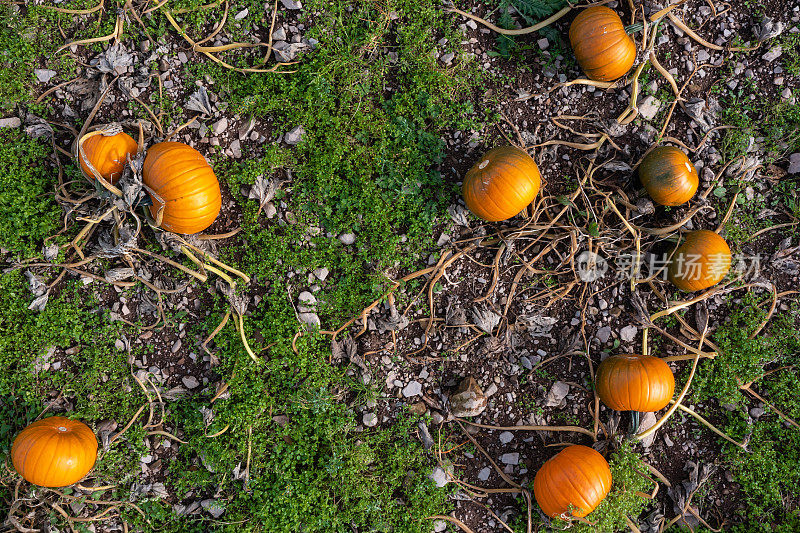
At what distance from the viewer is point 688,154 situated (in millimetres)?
4012

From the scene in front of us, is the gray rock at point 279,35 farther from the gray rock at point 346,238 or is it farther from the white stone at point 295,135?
the gray rock at point 346,238

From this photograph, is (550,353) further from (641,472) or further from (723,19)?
(723,19)

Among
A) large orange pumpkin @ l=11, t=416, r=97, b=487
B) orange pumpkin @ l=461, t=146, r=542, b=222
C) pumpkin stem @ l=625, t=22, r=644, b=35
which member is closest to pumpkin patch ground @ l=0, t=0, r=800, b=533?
pumpkin stem @ l=625, t=22, r=644, b=35

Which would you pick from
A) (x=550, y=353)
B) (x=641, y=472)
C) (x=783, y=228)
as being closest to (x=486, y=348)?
(x=550, y=353)

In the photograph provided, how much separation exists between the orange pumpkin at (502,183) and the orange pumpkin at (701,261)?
1181 mm

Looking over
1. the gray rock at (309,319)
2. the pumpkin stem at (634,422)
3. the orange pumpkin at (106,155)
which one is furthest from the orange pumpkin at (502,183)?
the orange pumpkin at (106,155)

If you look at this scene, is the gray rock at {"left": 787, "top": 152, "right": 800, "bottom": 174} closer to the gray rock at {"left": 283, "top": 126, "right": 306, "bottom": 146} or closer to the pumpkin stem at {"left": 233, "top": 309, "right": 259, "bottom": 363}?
the gray rock at {"left": 283, "top": 126, "right": 306, "bottom": 146}

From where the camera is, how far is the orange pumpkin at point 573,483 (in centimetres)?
345

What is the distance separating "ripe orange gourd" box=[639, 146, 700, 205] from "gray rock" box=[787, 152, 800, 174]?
912mm

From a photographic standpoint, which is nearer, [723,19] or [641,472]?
[641,472]

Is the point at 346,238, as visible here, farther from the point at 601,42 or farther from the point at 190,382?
the point at 601,42

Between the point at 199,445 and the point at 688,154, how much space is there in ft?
13.7

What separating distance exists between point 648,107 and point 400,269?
87.7 inches

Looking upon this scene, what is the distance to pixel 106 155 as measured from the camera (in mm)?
3463
